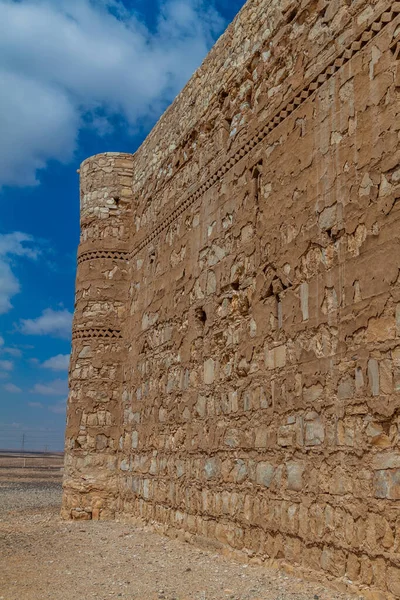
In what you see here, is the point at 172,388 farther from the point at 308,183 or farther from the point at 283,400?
the point at 308,183

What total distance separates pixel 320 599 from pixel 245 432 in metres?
A: 1.96

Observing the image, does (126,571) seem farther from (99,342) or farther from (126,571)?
(99,342)

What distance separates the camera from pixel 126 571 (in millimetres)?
6020

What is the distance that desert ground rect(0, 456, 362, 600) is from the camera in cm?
510

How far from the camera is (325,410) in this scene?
5.21 meters

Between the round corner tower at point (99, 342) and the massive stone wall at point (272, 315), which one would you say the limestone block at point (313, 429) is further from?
the round corner tower at point (99, 342)

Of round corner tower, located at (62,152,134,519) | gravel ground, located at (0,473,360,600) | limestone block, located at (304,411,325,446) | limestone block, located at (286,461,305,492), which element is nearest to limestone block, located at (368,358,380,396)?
limestone block, located at (304,411,325,446)

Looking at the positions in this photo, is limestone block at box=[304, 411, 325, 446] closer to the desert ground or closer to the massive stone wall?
the massive stone wall

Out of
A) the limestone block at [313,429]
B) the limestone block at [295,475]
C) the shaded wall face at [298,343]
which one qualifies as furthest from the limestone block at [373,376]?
the limestone block at [295,475]

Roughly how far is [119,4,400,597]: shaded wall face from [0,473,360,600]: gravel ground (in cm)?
27

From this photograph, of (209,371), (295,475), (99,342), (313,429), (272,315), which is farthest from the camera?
(99,342)

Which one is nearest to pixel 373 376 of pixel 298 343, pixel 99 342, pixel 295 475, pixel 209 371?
pixel 298 343

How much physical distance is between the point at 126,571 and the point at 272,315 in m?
2.58

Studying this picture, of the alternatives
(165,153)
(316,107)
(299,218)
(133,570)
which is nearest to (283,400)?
(299,218)
